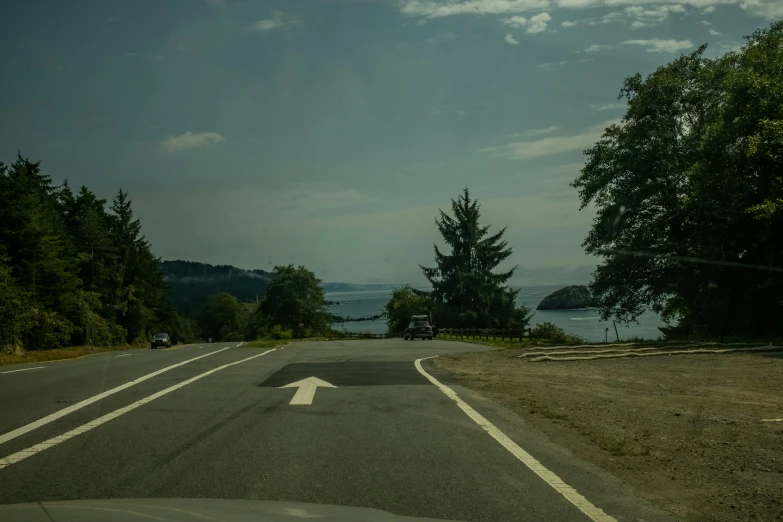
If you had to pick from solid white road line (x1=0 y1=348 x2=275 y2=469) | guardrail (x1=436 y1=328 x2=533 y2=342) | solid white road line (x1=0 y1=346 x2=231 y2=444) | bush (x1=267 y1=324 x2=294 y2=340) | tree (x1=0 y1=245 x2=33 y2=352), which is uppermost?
tree (x1=0 y1=245 x2=33 y2=352)

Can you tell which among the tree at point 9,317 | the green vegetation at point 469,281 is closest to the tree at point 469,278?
the green vegetation at point 469,281

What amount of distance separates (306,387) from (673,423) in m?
6.56

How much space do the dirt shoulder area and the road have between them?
0.49 metres

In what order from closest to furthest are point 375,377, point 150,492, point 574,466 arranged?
point 150,492, point 574,466, point 375,377

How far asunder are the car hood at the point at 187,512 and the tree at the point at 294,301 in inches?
4703

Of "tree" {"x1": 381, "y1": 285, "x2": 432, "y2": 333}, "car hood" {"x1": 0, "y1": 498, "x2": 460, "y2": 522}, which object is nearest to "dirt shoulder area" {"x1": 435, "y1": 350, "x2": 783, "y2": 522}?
"car hood" {"x1": 0, "y1": 498, "x2": 460, "y2": 522}

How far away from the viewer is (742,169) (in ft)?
109

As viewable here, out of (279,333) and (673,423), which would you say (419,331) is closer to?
(673,423)

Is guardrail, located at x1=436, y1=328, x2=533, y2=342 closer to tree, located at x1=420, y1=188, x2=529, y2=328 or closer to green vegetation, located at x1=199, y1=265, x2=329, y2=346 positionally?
tree, located at x1=420, y1=188, x2=529, y2=328

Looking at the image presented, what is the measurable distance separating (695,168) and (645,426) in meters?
27.6

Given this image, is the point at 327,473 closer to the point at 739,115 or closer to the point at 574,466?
the point at 574,466

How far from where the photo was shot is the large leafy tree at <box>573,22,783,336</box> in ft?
108

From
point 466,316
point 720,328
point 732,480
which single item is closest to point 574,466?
point 732,480

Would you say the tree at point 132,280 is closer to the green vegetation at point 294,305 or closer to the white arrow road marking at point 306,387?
the green vegetation at point 294,305
